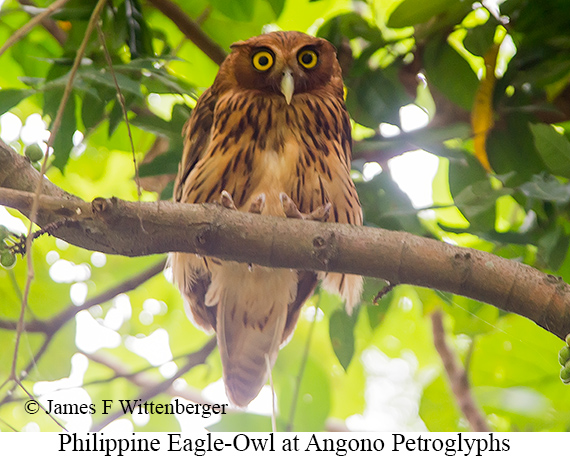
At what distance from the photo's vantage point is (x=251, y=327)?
7.00 ft

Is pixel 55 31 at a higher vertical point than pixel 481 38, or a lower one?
higher

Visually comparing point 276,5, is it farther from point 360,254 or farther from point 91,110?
point 360,254

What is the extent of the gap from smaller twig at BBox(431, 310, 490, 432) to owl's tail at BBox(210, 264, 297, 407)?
0.89 meters

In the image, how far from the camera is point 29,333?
2.25m

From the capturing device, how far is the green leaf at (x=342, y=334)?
2.03 meters

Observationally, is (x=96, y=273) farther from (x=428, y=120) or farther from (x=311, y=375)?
(x=428, y=120)

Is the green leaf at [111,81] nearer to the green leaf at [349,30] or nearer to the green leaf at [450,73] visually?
the green leaf at [349,30]

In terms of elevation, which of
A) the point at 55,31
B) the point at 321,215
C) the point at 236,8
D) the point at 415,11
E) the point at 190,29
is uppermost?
the point at 55,31

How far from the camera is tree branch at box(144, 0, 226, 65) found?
227 centimetres

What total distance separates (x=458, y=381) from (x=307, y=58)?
1493mm

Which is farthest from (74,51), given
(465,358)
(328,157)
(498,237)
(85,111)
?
(465,358)

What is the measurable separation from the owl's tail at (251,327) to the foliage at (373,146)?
0.40 ft

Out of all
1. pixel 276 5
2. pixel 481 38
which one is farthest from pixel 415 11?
pixel 276 5

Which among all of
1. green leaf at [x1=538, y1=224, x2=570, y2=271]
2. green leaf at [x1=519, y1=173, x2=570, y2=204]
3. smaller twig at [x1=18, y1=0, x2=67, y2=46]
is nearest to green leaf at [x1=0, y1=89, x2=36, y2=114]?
smaller twig at [x1=18, y1=0, x2=67, y2=46]
